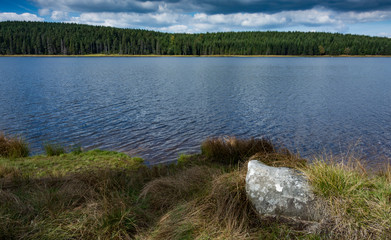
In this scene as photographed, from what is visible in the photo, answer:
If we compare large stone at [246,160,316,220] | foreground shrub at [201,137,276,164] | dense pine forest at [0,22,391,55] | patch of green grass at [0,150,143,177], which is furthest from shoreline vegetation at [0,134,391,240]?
dense pine forest at [0,22,391,55]

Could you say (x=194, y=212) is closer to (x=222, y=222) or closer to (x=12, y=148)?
(x=222, y=222)

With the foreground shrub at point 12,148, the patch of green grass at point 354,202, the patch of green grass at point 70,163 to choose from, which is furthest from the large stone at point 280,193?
the foreground shrub at point 12,148

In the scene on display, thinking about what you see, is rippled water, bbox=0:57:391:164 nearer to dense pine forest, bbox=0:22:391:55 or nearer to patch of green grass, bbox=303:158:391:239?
patch of green grass, bbox=303:158:391:239

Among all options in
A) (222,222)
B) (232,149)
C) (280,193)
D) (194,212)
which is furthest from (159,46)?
(222,222)

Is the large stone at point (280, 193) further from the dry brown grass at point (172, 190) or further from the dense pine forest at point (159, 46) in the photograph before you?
the dense pine forest at point (159, 46)

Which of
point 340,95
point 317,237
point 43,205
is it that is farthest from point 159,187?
point 340,95

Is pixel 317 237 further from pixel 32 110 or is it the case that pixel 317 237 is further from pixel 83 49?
pixel 83 49

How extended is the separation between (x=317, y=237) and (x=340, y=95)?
29507 millimetres

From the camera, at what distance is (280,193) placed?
14.7ft

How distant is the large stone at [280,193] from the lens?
4.34m

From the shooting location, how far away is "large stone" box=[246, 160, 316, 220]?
14.2ft

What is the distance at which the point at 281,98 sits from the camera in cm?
2688

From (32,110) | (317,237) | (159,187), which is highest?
(317,237)

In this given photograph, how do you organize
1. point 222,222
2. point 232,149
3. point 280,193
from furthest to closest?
Answer: point 232,149, point 280,193, point 222,222
